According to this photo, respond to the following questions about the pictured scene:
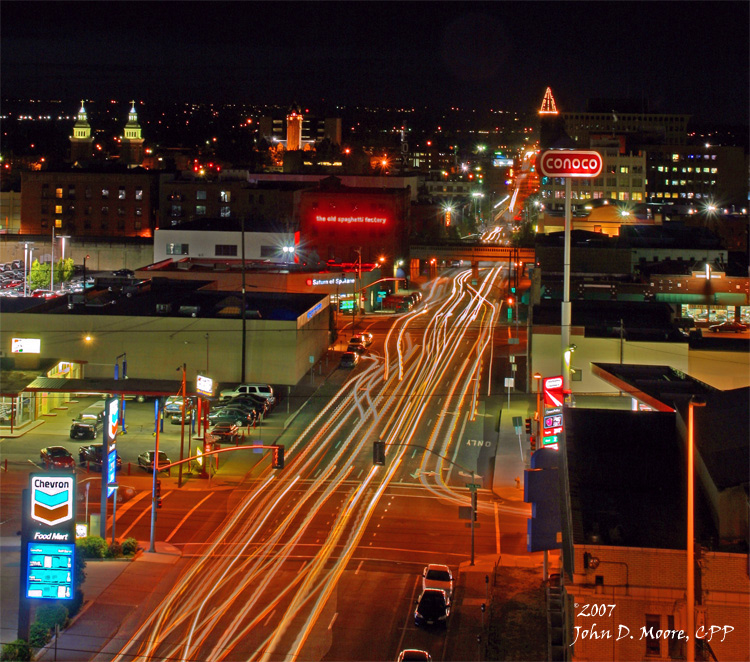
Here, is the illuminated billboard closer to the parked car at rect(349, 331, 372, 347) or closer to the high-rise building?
the parked car at rect(349, 331, 372, 347)

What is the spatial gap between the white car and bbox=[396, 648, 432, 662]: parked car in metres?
2.84

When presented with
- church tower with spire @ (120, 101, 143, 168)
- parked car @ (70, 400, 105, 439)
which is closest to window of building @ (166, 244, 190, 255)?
parked car @ (70, 400, 105, 439)

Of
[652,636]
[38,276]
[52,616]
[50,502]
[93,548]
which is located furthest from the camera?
[38,276]

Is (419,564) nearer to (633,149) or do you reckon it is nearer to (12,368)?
(12,368)

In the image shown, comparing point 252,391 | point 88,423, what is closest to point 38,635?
point 88,423

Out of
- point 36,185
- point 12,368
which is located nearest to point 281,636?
point 12,368

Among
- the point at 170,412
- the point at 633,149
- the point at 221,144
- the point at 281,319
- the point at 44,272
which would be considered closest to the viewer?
the point at 170,412

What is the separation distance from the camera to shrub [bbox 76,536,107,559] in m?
19.6

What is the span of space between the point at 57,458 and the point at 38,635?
11.1 meters

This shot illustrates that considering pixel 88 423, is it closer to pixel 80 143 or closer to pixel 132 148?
pixel 80 143

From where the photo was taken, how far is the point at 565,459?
14.0m

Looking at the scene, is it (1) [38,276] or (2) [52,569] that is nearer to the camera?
(2) [52,569]

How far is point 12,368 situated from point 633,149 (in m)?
83.8

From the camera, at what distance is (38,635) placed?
15.4 meters
